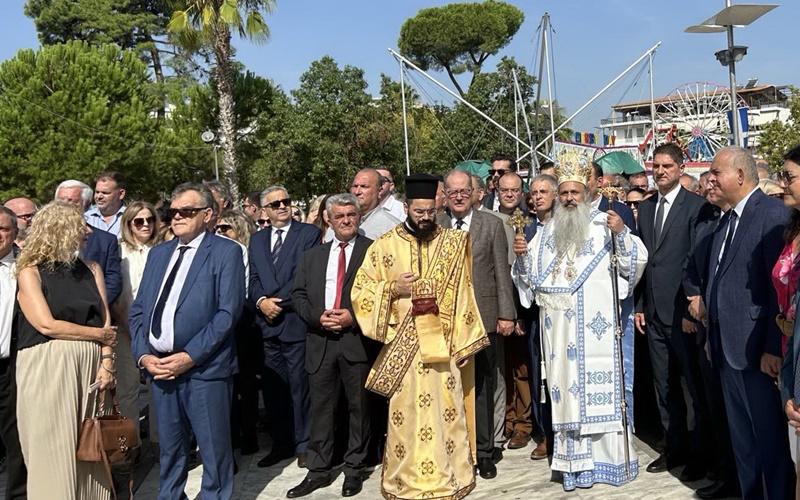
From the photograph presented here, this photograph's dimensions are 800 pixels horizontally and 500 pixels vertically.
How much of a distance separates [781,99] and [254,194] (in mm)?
84495

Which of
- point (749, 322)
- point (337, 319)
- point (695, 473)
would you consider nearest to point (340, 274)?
point (337, 319)

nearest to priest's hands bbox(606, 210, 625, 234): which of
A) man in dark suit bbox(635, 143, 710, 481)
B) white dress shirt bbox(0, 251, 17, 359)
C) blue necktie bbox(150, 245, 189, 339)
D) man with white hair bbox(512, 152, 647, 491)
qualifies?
man with white hair bbox(512, 152, 647, 491)

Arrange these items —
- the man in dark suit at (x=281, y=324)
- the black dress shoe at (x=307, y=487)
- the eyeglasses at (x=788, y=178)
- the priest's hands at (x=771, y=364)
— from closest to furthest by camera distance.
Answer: the eyeglasses at (x=788, y=178), the priest's hands at (x=771, y=364), the black dress shoe at (x=307, y=487), the man in dark suit at (x=281, y=324)

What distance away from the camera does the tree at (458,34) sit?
2024 inches

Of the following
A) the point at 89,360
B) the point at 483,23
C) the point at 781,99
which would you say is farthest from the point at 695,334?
the point at 781,99

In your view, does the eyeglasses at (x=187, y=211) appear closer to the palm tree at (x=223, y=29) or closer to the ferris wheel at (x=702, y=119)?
the palm tree at (x=223, y=29)

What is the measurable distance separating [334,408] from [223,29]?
64.3ft

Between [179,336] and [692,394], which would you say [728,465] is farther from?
[179,336]

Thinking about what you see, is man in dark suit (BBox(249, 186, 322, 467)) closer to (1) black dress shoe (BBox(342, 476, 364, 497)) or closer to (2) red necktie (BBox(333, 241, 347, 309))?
(2) red necktie (BBox(333, 241, 347, 309))

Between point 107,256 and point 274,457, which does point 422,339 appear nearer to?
point 274,457

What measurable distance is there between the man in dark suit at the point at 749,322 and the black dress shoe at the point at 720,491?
1.50ft

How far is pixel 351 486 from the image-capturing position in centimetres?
531

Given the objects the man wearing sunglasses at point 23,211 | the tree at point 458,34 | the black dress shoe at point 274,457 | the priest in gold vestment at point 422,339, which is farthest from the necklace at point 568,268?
the tree at point 458,34

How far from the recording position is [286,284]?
239 inches
